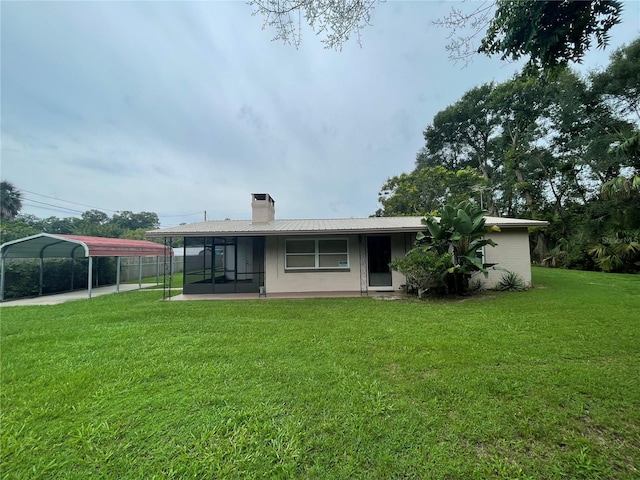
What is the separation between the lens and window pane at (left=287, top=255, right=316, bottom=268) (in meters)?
10.5

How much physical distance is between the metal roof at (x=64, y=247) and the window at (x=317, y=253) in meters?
4.68

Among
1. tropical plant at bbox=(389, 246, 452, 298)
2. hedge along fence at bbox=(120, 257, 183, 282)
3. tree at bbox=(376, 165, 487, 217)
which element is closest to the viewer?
tropical plant at bbox=(389, 246, 452, 298)

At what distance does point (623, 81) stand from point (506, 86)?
9.14m

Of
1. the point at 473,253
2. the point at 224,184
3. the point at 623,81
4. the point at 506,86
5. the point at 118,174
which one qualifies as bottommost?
the point at 473,253

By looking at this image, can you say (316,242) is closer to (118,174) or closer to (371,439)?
(371,439)

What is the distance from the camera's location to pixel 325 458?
2133 mm

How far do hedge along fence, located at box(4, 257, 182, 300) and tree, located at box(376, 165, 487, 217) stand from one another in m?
22.6

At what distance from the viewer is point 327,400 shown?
2.91 meters

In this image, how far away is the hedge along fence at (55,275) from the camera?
10773mm

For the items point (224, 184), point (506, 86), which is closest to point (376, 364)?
point (224, 184)

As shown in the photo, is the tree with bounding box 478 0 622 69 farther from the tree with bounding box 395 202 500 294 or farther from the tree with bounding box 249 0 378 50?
the tree with bounding box 395 202 500 294

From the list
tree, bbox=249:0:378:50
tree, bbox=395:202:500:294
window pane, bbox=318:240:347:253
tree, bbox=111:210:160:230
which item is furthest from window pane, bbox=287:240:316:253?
tree, bbox=111:210:160:230

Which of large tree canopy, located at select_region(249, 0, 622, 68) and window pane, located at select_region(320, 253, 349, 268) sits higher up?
large tree canopy, located at select_region(249, 0, 622, 68)

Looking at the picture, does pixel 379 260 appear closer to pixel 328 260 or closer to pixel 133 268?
pixel 328 260
